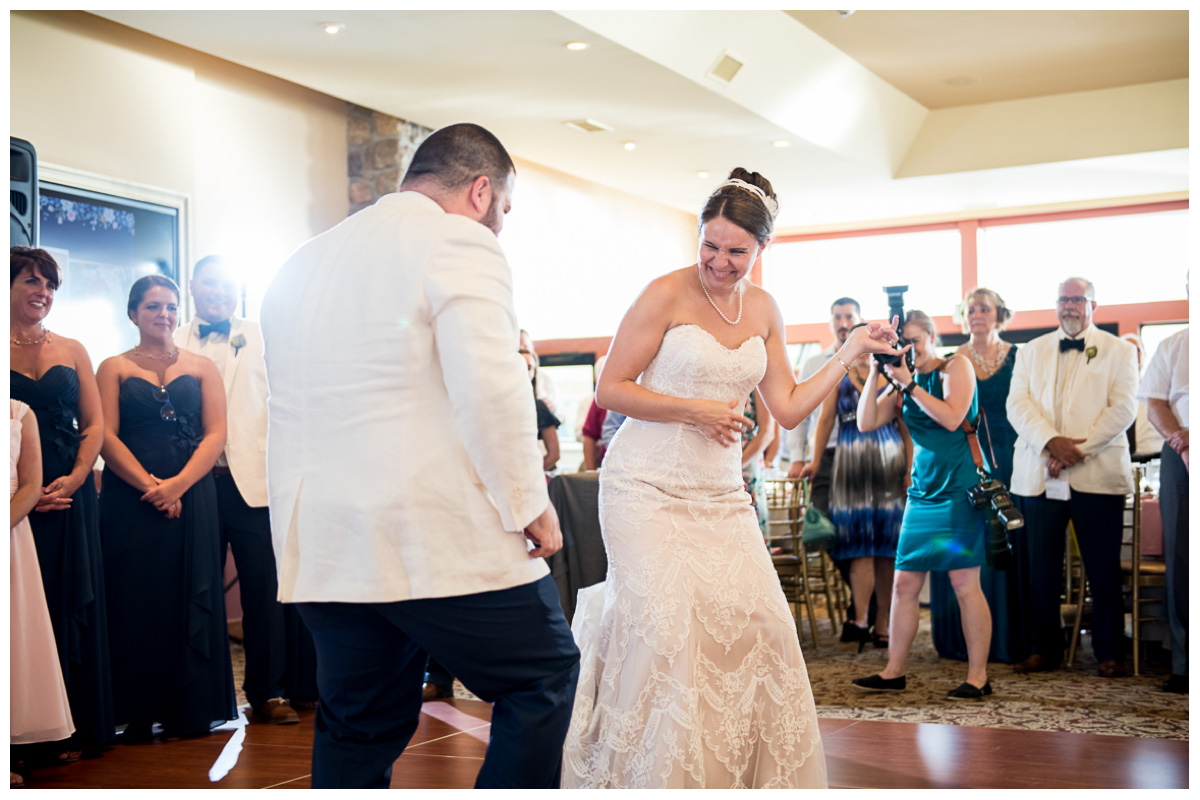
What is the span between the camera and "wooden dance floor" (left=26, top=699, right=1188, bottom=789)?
3.29m

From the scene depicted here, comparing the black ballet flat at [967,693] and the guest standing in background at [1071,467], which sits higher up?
the guest standing in background at [1071,467]

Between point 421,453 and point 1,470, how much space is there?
1631 mm

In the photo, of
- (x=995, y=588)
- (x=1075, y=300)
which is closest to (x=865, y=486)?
(x=995, y=588)

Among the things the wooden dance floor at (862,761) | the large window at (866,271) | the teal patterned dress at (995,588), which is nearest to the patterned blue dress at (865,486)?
the teal patterned dress at (995,588)

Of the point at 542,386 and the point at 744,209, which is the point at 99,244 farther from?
the point at 744,209

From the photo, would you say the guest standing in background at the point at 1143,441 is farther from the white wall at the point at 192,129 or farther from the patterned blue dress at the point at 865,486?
the white wall at the point at 192,129

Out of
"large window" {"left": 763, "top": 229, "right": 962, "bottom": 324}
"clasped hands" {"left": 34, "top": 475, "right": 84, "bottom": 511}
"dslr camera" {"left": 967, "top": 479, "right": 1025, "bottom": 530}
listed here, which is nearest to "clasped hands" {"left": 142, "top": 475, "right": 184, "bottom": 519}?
"clasped hands" {"left": 34, "top": 475, "right": 84, "bottom": 511}

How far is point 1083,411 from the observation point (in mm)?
5191

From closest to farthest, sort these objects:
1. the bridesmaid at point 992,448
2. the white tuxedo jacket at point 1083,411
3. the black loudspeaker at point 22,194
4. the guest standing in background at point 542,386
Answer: the black loudspeaker at point 22,194, the white tuxedo jacket at point 1083,411, the bridesmaid at point 992,448, the guest standing in background at point 542,386

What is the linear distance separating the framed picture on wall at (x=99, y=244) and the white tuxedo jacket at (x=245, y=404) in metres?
1.36

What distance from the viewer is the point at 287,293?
2.01m

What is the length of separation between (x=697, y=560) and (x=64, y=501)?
Result: 80.8 inches

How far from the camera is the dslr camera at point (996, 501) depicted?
4.45m

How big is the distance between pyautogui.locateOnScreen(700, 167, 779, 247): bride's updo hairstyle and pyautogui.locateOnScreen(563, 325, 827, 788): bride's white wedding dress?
0.30m
